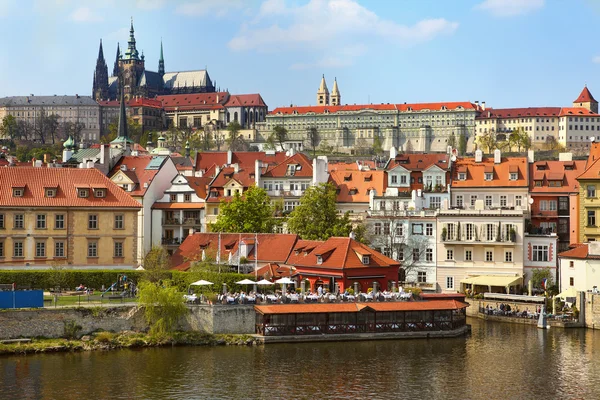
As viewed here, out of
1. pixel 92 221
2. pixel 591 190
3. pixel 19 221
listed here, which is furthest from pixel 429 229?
pixel 19 221

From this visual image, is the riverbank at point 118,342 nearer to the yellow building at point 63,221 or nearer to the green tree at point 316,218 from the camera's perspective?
the yellow building at point 63,221

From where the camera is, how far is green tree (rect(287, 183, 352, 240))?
71438mm

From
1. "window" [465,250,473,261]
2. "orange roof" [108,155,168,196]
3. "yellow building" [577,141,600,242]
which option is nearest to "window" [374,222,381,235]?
"window" [465,250,473,261]

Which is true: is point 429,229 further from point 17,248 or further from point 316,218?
point 17,248

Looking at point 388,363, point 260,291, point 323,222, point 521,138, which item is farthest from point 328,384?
point 521,138

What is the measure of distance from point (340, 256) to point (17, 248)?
21.0 metres

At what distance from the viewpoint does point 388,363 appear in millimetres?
47688

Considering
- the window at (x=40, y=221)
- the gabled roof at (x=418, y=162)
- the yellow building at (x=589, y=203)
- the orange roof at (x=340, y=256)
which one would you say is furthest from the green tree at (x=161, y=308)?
the gabled roof at (x=418, y=162)

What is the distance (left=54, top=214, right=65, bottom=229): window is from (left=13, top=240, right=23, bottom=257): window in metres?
2.48

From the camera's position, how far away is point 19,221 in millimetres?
65188

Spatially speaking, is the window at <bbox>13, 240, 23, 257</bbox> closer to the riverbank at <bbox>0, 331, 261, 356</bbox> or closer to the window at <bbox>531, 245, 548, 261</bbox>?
the riverbank at <bbox>0, 331, 261, 356</bbox>

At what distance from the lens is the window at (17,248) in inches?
2557

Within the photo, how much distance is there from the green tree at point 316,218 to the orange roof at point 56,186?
1163cm

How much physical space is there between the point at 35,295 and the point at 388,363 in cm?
1828
